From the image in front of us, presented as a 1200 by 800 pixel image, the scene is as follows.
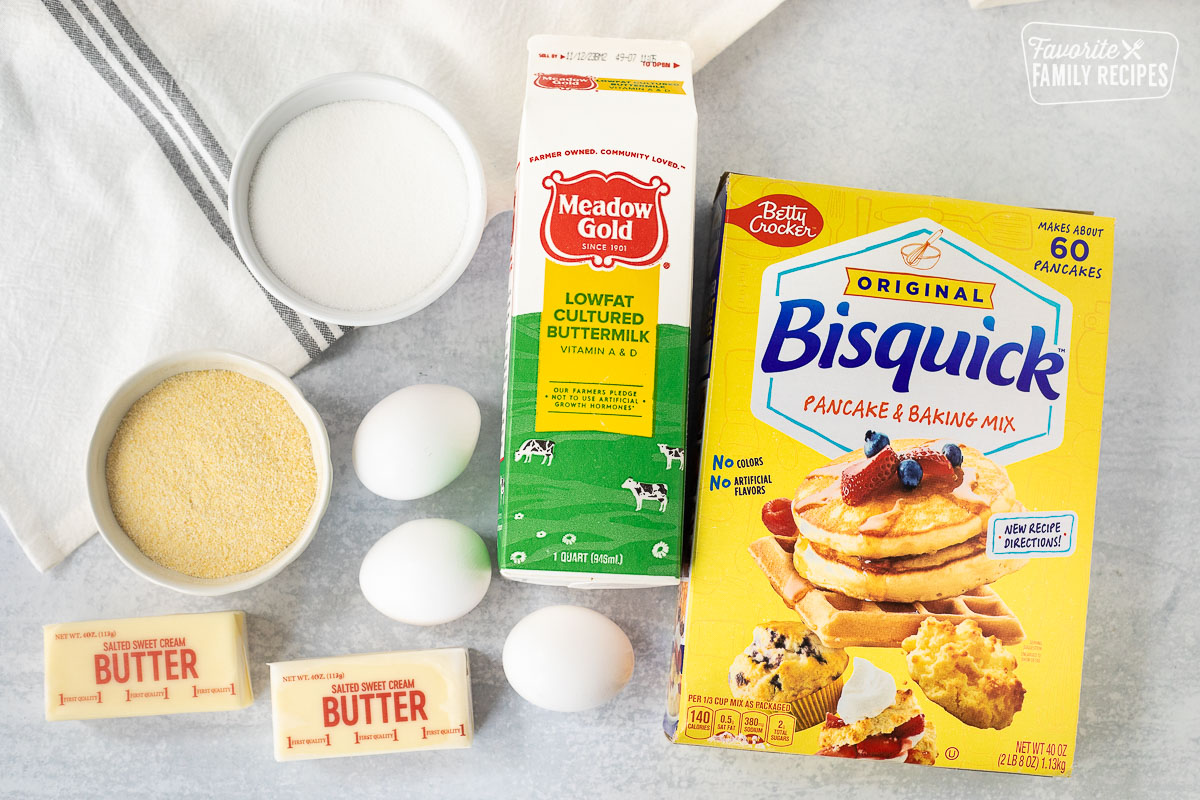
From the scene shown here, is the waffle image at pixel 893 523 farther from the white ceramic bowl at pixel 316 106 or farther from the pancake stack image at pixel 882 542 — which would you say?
the white ceramic bowl at pixel 316 106

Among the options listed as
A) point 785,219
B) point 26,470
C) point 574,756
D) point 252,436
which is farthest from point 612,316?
point 26,470

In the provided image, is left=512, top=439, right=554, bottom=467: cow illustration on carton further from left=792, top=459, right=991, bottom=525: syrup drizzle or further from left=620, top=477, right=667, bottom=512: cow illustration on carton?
left=792, top=459, right=991, bottom=525: syrup drizzle

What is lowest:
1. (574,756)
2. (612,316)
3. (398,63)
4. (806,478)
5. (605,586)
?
(574,756)

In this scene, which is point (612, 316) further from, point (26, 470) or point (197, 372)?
point (26, 470)

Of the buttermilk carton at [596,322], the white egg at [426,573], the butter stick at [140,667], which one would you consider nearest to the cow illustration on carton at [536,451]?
the buttermilk carton at [596,322]

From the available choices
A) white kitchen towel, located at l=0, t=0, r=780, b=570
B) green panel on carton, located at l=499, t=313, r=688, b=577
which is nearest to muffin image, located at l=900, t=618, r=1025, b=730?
green panel on carton, located at l=499, t=313, r=688, b=577
